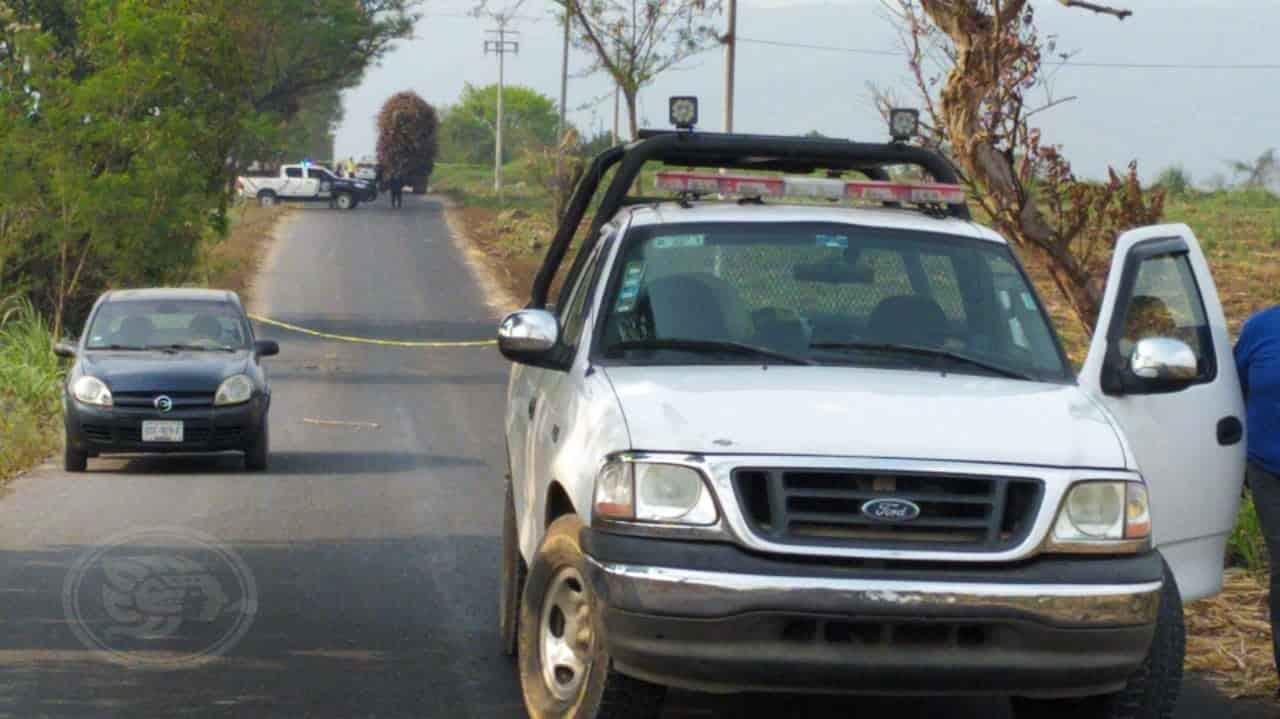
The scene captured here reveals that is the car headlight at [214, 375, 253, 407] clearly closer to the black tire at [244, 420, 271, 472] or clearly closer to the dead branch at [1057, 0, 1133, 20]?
the black tire at [244, 420, 271, 472]

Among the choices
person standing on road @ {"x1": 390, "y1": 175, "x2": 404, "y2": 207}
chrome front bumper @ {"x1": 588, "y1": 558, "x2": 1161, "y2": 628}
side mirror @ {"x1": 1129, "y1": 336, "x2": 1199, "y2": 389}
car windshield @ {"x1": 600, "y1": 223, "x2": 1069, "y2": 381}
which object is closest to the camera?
chrome front bumper @ {"x1": 588, "y1": 558, "x2": 1161, "y2": 628}

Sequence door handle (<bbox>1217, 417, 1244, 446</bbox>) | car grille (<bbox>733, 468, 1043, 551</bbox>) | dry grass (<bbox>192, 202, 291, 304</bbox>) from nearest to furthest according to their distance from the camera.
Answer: car grille (<bbox>733, 468, 1043, 551</bbox>) < door handle (<bbox>1217, 417, 1244, 446</bbox>) < dry grass (<bbox>192, 202, 291, 304</bbox>)

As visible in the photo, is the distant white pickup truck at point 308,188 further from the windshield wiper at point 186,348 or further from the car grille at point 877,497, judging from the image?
the car grille at point 877,497

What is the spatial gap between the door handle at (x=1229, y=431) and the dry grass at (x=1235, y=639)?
4.09 feet

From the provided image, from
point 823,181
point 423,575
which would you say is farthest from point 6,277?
point 823,181

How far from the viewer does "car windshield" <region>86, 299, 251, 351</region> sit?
18672mm

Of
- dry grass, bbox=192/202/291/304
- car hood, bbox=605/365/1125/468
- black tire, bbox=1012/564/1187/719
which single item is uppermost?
car hood, bbox=605/365/1125/468

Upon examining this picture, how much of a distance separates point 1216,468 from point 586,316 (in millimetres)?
2387

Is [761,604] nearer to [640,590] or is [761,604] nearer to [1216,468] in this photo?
[640,590]

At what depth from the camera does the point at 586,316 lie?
24.6ft

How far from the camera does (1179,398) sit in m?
7.48

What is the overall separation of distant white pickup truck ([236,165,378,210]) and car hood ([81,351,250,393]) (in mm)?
56453

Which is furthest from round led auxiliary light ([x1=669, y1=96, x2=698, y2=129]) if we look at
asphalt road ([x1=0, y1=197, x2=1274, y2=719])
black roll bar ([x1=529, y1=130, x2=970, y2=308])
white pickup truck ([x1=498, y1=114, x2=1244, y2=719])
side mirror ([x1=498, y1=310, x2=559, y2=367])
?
asphalt road ([x1=0, y1=197, x2=1274, y2=719])
